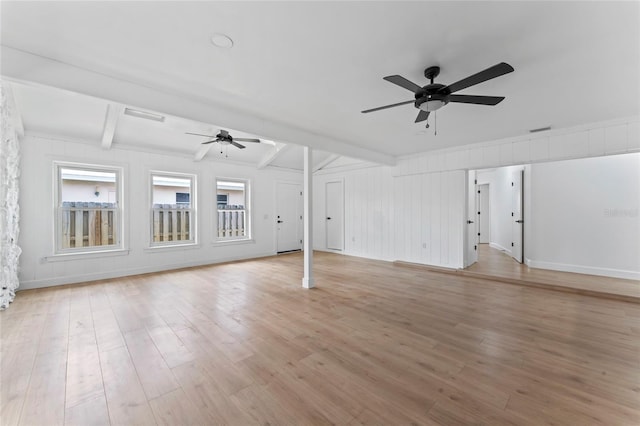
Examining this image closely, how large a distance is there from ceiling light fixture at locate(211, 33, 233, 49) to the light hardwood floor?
256cm

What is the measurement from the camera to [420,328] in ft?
8.89

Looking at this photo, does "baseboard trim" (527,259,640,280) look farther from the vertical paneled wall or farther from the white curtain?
the white curtain

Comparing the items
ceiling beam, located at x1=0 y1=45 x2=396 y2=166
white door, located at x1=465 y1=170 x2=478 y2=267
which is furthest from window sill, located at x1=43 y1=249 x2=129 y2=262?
white door, located at x1=465 y1=170 x2=478 y2=267

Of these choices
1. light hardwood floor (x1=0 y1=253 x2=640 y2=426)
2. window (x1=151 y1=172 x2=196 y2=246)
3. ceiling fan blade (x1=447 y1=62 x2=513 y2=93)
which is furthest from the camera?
window (x1=151 y1=172 x2=196 y2=246)

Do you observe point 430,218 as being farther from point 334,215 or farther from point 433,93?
point 433,93

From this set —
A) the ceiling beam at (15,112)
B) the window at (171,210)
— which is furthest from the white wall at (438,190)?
the ceiling beam at (15,112)

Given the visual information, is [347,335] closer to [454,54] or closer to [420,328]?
[420,328]

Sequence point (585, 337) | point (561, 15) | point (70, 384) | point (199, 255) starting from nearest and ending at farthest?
1. point (561, 15)
2. point (70, 384)
3. point (585, 337)
4. point (199, 255)

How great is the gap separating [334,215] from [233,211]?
2.93 m

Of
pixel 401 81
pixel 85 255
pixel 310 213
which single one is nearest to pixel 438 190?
pixel 310 213

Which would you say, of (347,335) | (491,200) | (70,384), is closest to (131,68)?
(70,384)

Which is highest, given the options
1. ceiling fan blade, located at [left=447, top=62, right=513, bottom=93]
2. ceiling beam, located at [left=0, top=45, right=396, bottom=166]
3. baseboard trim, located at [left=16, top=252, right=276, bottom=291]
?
ceiling beam, located at [left=0, top=45, right=396, bottom=166]

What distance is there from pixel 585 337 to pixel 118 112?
254 inches

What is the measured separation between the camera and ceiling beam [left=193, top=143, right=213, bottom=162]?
17.8 ft
